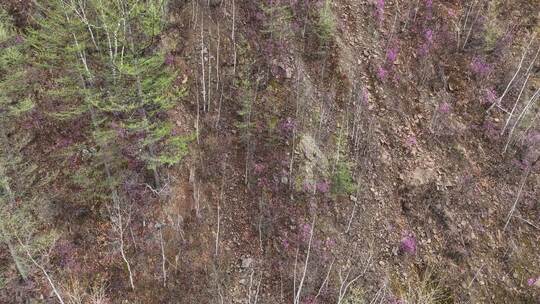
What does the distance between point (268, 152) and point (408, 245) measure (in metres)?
11.5

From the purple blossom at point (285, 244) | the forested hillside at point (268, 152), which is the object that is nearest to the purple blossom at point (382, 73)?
the forested hillside at point (268, 152)

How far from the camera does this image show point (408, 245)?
88.1 ft

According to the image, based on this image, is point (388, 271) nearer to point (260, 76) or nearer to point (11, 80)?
point (260, 76)

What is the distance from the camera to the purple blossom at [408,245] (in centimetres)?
2677

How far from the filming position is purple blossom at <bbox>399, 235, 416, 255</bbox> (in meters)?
26.8

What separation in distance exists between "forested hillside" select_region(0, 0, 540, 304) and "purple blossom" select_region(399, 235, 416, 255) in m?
0.08

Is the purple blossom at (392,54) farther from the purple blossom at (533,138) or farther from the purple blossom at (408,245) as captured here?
the purple blossom at (408,245)

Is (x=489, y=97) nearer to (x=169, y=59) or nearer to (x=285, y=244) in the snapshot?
(x=285, y=244)

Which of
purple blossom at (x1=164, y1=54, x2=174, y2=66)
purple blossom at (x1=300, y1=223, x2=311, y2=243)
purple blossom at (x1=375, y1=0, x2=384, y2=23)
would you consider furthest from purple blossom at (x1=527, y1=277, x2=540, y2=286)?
purple blossom at (x1=164, y1=54, x2=174, y2=66)

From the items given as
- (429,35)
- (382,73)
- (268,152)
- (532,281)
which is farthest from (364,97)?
(532,281)

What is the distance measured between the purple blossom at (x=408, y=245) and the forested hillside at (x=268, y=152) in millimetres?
75

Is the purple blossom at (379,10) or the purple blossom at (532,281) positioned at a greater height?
the purple blossom at (379,10)

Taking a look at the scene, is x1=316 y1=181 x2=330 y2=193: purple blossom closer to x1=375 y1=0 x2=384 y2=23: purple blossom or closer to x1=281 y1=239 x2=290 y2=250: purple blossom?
x1=281 y1=239 x2=290 y2=250: purple blossom

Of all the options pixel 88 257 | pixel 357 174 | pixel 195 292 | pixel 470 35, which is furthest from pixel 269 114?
pixel 470 35
